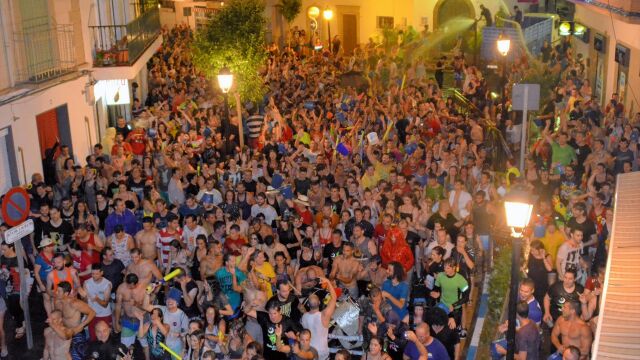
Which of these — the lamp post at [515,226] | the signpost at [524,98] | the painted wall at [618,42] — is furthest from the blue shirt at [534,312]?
the painted wall at [618,42]

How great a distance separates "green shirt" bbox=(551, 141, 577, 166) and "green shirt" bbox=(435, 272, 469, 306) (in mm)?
5899

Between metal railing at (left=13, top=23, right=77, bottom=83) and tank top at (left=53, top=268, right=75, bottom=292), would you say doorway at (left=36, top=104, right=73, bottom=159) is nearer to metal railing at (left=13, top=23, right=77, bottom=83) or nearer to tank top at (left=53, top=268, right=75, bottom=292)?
metal railing at (left=13, top=23, right=77, bottom=83)

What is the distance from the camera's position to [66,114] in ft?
62.5

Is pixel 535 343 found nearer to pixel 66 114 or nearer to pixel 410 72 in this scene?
pixel 66 114

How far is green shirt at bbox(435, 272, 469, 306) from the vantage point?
35.4 ft

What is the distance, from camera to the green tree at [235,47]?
22.1m

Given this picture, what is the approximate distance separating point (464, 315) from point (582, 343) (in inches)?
86.0

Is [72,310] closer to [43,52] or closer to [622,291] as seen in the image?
[622,291]

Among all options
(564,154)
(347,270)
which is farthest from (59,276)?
(564,154)

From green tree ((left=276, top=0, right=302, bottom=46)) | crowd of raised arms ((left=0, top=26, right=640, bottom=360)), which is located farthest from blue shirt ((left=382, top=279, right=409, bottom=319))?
green tree ((left=276, top=0, right=302, bottom=46))

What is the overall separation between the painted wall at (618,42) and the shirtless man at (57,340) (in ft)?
46.6

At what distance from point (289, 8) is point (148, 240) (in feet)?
95.1

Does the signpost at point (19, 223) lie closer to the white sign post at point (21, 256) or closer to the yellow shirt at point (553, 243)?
the white sign post at point (21, 256)

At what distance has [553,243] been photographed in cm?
1183
